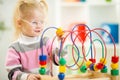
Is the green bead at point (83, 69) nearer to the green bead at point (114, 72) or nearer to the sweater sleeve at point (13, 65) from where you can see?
the green bead at point (114, 72)

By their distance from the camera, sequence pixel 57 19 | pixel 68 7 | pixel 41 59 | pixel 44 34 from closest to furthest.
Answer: pixel 41 59, pixel 44 34, pixel 57 19, pixel 68 7

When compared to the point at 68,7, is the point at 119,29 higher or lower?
lower

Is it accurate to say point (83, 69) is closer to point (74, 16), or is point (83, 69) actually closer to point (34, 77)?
point (34, 77)

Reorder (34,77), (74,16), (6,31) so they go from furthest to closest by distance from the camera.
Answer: (74,16), (6,31), (34,77)

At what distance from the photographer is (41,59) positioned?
141cm

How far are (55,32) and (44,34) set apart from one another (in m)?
0.07

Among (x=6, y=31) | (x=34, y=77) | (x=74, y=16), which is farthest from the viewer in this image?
(x=74, y=16)

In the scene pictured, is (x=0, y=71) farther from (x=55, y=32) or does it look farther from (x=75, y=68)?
(x=75, y=68)

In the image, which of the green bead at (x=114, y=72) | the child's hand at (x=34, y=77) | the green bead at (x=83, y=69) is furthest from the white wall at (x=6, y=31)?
the green bead at (x=114, y=72)

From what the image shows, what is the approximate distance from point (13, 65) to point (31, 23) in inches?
9.3

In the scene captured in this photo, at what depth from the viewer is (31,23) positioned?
148cm

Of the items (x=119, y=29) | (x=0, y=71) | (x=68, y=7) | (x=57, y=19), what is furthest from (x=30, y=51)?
(x=119, y=29)

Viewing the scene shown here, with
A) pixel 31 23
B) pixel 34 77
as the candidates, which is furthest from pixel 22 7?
pixel 34 77

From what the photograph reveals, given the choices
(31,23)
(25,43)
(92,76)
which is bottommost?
(92,76)
